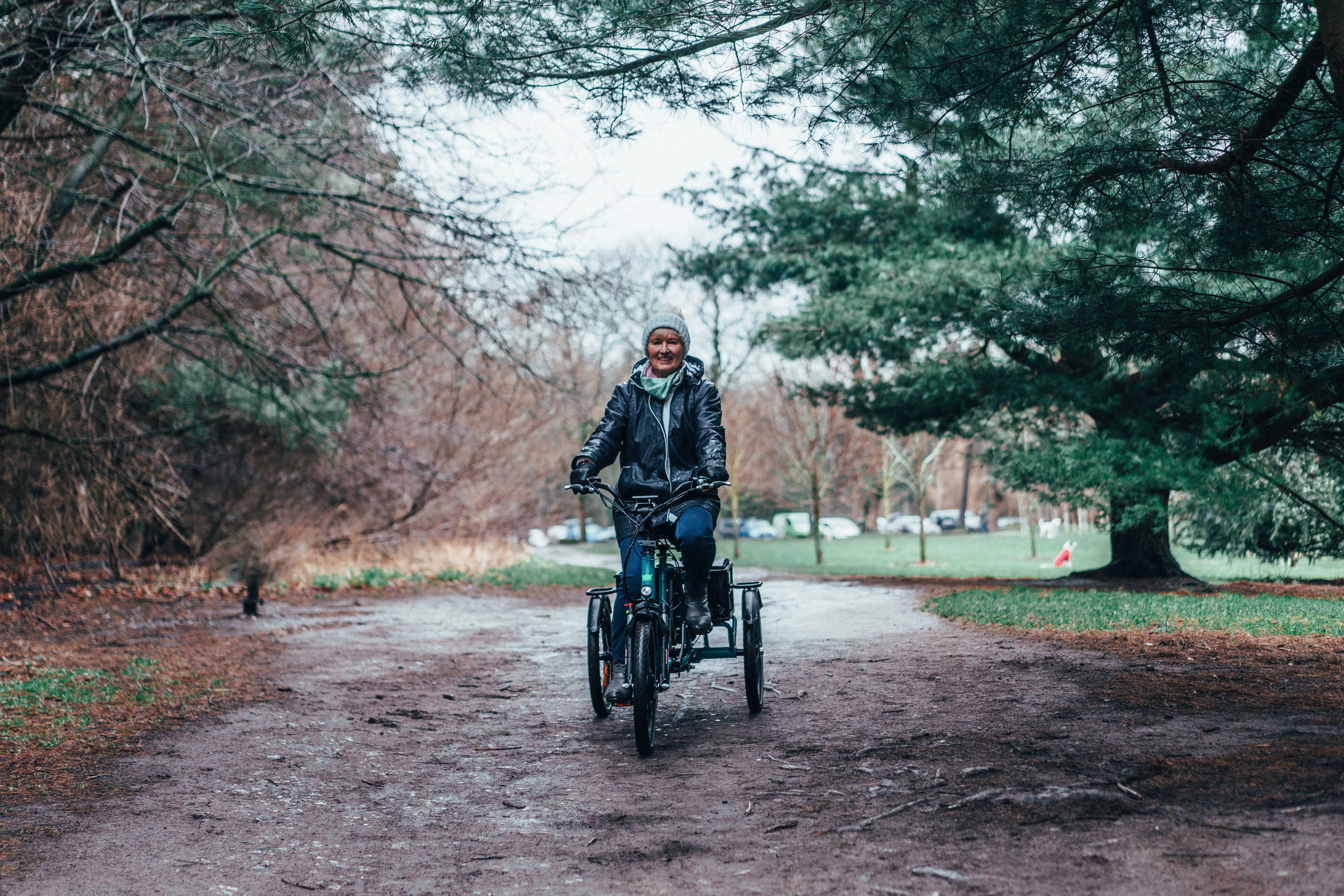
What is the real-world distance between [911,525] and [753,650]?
6043cm

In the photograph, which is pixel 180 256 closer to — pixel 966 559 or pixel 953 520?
pixel 966 559

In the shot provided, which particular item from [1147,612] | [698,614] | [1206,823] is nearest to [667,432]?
[698,614]

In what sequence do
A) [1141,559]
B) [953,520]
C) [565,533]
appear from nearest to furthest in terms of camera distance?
[1141,559] < [565,533] < [953,520]

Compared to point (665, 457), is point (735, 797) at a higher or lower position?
lower

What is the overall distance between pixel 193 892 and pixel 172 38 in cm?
715

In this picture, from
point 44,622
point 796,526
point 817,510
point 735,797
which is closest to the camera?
point 735,797

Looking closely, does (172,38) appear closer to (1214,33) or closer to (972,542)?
(1214,33)

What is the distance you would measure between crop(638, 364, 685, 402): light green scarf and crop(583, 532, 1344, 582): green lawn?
1157 cm

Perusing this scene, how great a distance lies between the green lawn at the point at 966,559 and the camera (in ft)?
59.7

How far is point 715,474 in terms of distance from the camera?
200 inches

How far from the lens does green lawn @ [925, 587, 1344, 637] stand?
801 cm

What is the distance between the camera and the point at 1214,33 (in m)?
5.44

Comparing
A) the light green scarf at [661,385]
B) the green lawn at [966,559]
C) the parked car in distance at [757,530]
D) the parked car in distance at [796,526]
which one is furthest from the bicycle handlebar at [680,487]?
the parked car in distance at [757,530]

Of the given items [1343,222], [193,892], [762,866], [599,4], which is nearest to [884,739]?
[762,866]
